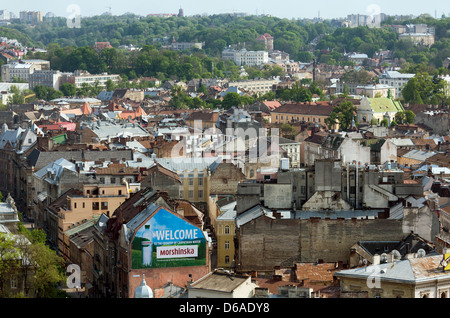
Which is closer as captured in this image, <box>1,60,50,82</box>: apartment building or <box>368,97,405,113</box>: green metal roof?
<box>368,97,405,113</box>: green metal roof

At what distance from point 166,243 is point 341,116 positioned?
52896 mm

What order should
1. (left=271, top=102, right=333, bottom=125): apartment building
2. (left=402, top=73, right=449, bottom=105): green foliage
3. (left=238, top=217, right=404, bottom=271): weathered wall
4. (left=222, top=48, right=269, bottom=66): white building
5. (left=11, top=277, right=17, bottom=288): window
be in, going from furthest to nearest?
(left=222, top=48, right=269, bottom=66): white building < (left=402, top=73, right=449, bottom=105): green foliage < (left=271, top=102, right=333, bottom=125): apartment building < (left=238, top=217, right=404, bottom=271): weathered wall < (left=11, top=277, right=17, bottom=288): window

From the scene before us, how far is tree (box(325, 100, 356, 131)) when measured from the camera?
258ft

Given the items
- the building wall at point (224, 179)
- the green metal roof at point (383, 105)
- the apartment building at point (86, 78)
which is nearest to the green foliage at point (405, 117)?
the green metal roof at point (383, 105)

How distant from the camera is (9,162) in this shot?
187 ft

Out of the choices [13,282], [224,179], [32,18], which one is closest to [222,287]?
[13,282]

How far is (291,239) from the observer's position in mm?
30641

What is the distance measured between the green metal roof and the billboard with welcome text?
190 feet

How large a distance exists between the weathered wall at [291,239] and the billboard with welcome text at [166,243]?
10.4ft

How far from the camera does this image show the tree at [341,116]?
7850 centimetres

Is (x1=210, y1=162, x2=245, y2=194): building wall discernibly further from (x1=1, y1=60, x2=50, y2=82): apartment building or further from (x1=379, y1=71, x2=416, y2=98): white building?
(x1=1, y1=60, x2=50, y2=82): apartment building

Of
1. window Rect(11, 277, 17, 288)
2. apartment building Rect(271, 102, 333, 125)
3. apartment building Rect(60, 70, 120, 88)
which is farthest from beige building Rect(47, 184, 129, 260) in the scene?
apartment building Rect(60, 70, 120, 88)

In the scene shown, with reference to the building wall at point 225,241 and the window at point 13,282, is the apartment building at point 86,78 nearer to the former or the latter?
the building wall at point 225,241

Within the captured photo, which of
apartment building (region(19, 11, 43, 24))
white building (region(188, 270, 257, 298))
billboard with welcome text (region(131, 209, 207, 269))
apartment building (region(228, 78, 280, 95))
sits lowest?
apartment building (region(228, 78, 280, 95))
